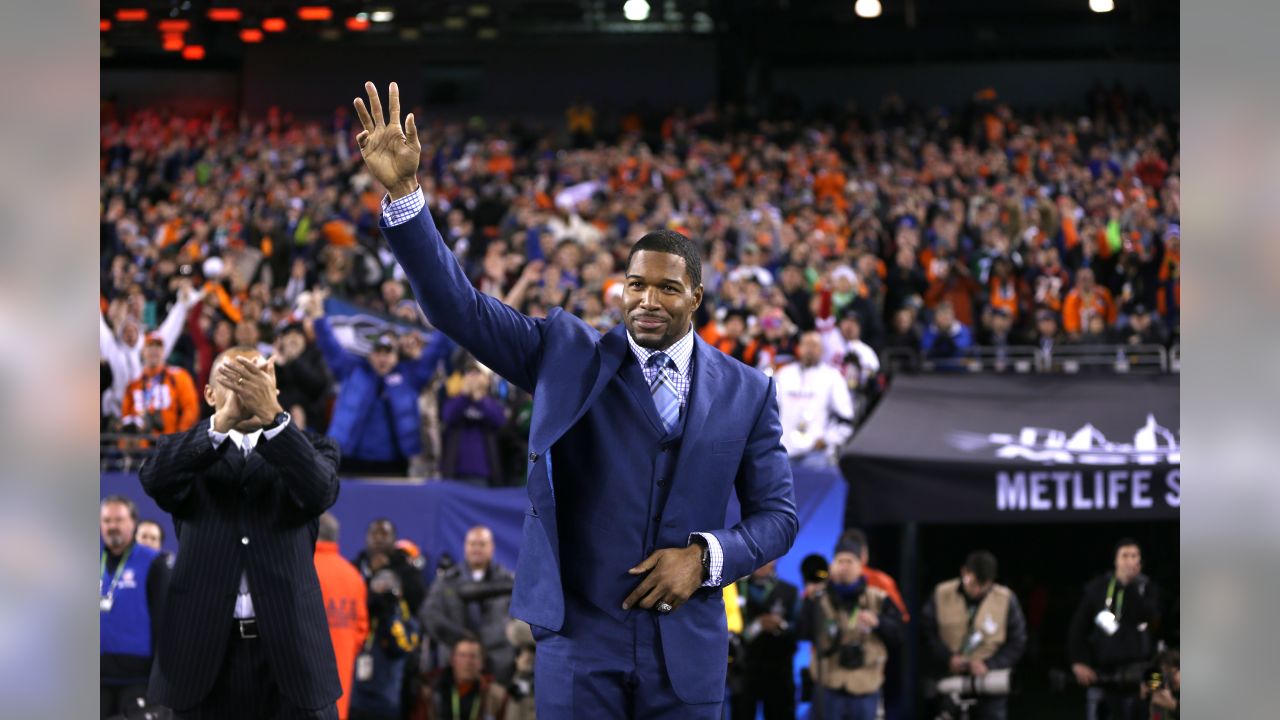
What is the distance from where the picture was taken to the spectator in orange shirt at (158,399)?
1266 centimetres

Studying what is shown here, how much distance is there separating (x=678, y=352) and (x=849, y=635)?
6.41m

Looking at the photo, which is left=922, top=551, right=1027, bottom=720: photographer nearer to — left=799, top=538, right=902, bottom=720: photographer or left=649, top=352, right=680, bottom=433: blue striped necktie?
left=799, top=538, right=902, bottom=720: photographer

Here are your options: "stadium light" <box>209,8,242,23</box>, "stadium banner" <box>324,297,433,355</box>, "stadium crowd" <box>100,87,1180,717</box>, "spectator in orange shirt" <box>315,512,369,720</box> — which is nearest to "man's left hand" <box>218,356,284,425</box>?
"stadium crowd" <box>100,87,1180,717</box>

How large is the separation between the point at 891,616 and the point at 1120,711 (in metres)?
1.68

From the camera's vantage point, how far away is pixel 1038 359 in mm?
13328

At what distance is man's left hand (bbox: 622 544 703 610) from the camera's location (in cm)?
365

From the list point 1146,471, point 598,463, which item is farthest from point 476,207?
point 598,463

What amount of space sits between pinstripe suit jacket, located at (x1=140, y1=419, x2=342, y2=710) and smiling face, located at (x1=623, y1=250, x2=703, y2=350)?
1448 mm

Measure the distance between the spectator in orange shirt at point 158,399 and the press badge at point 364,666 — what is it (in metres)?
3.53

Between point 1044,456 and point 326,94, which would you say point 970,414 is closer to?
point 1044,456

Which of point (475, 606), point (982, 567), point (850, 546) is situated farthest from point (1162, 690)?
point (475, 606)

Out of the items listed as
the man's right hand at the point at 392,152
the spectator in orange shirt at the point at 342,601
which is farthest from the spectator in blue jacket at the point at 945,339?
the man's right hand at the point at 392,152

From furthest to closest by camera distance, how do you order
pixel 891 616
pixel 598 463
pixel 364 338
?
pixel 364 338 < pixel 891 616 < pixel 598 463
